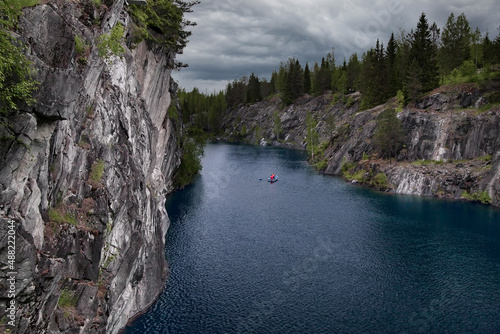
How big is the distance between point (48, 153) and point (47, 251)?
17.4 ft

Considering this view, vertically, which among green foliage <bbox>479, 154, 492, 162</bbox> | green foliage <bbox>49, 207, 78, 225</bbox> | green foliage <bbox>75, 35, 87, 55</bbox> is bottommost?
green foliage <bbox>49, 207, 78, 225</bbox>

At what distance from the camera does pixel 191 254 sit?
155 ft

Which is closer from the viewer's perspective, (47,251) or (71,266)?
(47,251)

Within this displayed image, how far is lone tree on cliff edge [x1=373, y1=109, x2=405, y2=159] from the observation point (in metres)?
88.1

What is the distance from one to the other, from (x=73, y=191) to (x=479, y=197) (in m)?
74.5

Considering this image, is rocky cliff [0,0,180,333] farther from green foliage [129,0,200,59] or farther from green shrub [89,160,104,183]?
green foliage [129,0,200,59]

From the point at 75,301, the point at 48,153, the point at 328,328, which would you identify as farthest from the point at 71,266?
the point at 328,328

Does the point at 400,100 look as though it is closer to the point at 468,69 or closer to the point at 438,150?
the point at 468,69

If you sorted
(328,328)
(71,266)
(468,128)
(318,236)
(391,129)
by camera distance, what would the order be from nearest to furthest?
(71,266)
(328,328)
(318,236)
(468,128)
(391,129)

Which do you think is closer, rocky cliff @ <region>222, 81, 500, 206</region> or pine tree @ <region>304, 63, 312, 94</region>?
rocky cliff @ <region>222, 81, 500, 206</region>

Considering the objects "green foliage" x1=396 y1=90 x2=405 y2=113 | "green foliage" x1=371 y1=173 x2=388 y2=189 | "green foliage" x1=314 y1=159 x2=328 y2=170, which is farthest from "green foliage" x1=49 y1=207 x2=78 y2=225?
"green foliage" x1=314 y1=159 x2=328 y2=170

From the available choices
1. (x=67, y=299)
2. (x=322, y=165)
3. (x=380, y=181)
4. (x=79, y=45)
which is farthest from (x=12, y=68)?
(x=322, y=165)

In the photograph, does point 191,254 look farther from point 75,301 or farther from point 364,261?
point 75,301

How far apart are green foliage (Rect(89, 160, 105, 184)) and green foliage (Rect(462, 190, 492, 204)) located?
71818 mm
